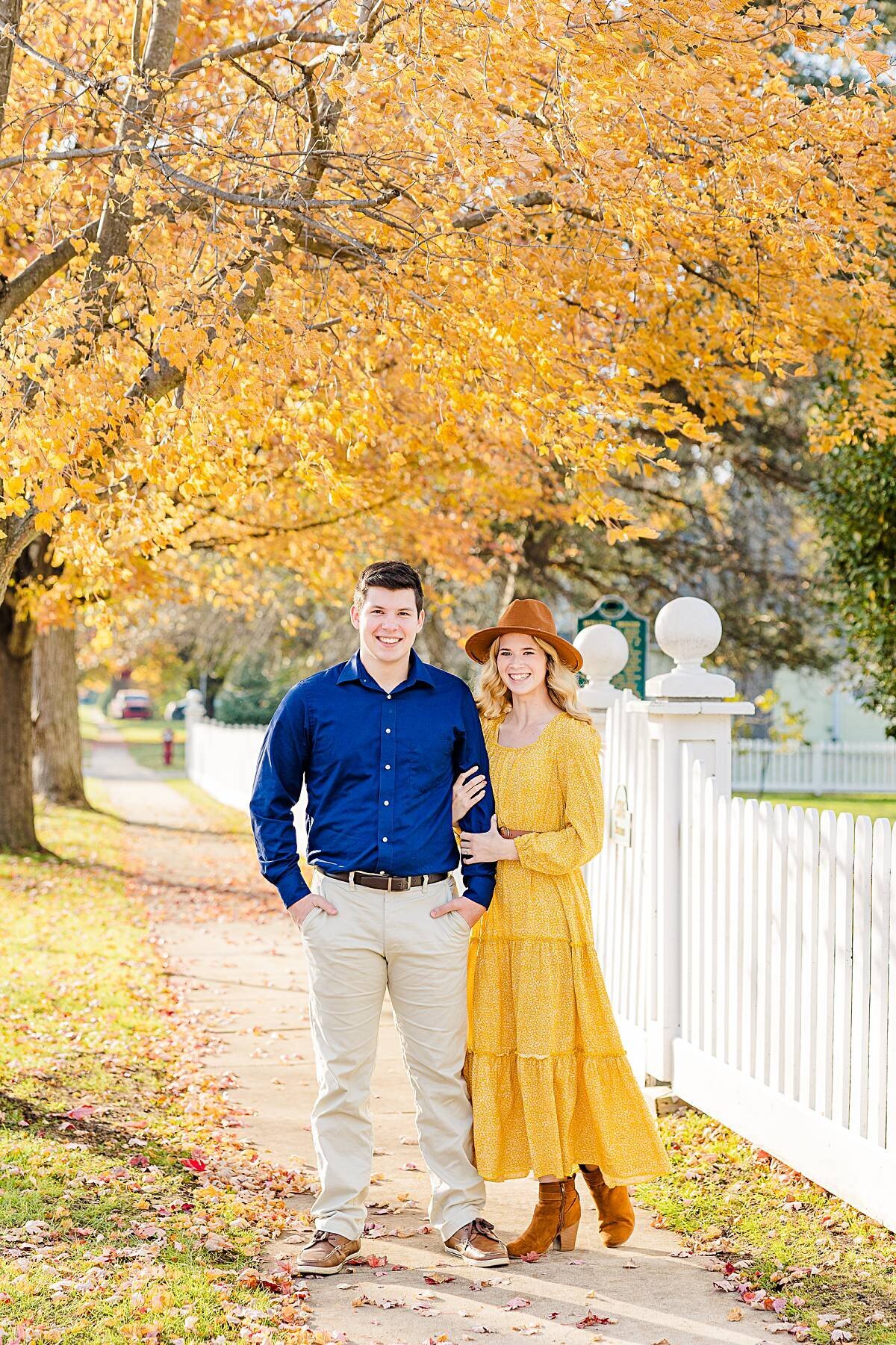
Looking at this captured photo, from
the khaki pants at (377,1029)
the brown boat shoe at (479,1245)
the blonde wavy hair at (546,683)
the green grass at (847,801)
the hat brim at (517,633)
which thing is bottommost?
the green grass at (847,801)

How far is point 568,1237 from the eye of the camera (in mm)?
4660

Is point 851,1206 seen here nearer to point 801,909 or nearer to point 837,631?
point 801,909

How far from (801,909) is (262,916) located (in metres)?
8.31

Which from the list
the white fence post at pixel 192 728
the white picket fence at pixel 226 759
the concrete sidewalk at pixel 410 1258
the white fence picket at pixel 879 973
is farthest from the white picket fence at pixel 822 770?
the white fence picket at pixel 879 973

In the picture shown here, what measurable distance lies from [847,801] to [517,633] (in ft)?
72.6

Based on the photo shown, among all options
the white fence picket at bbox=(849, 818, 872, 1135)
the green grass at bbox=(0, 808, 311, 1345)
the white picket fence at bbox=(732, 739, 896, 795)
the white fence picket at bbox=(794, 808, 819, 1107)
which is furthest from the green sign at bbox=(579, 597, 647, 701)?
the white picket fence at bbox=(732, 739, 896, 795)

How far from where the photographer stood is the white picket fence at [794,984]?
4.56 m

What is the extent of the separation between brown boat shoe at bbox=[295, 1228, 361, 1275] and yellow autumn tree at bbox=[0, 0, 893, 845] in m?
2.82

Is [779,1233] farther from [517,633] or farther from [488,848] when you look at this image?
[517,633]

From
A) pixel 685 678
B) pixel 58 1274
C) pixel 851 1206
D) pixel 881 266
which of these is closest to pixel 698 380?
pixel 881 266

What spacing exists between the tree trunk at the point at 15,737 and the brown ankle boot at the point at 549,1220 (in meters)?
11.7

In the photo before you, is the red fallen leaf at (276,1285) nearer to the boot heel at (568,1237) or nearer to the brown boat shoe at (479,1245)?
the brown boat shoe at (479,1245)

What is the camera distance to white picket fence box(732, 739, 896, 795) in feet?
93.4

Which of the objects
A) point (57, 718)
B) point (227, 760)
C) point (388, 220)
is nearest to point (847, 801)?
point (227, 760)
